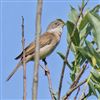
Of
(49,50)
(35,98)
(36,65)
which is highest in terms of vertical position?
(36,65)

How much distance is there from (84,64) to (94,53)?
52 centimetres

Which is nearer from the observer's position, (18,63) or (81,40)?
(81,40)

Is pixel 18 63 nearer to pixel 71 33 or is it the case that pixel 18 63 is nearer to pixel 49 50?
pixel 49 50

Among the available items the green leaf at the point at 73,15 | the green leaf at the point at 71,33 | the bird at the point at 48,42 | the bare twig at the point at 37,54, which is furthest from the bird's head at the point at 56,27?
the bare twig at the point at 37,54

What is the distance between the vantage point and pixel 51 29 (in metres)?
9.13

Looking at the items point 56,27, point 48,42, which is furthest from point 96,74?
point 56,27

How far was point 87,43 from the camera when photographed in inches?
76.3

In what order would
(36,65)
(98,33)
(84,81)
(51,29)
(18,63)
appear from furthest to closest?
(51,29)
(18,63)
(84,81)
(36,65)
(98,33)

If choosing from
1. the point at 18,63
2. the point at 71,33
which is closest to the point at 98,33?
the point at 71,33

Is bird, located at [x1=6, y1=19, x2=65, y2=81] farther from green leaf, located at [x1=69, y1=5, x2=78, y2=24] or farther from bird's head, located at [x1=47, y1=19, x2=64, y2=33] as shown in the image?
green leaf, located at [x1=69, y1=5, x2=78, y2=24]

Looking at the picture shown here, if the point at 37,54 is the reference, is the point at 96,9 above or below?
above

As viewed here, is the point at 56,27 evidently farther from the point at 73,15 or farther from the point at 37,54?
the point at 37,54

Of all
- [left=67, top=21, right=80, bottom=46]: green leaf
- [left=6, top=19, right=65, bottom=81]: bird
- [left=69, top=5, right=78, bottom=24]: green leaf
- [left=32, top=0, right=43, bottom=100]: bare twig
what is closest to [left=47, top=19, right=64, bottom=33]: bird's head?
[left=6, top=19, right=65, bottom=81]: bird

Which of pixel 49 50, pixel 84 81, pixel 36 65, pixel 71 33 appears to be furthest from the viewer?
pixel 49 50
